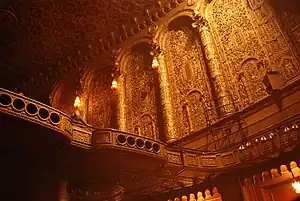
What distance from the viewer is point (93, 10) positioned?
1065 centimetres

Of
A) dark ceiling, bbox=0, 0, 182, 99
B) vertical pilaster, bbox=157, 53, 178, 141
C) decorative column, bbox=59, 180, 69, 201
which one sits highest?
dark ceiling, bbox=0, 0, 182, 99

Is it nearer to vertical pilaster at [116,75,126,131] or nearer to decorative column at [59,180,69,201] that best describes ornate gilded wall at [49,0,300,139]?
vertical pilaster at [116,75,126,131]

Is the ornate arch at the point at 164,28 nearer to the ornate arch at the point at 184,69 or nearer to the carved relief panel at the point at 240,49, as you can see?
the ornate arch at the point at 184,69

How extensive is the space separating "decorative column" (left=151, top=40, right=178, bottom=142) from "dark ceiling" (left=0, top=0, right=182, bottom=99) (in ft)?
4.79

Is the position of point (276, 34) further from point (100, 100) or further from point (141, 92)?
point (100, 100)

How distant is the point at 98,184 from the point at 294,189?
4358mm

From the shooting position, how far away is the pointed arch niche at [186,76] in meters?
8.46

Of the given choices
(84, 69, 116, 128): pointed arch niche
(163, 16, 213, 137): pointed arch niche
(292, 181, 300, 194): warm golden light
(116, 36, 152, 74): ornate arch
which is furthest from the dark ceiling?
(292, 181, 300, 194): warm golden light

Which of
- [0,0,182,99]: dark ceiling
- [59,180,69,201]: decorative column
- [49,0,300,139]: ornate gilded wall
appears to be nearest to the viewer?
[59,180,69,201]: decorative column

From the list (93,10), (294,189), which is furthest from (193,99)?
(93,10)

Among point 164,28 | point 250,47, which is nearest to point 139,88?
point 164,28

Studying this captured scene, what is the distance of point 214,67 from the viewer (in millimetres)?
8328

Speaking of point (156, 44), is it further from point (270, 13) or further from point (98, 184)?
point (98, 184)

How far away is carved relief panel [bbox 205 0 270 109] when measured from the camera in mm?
7527
